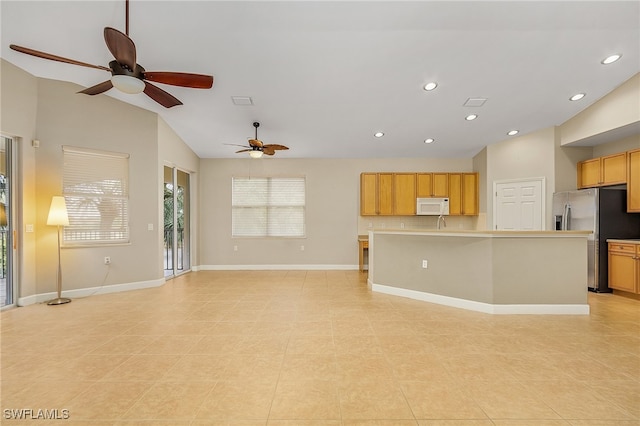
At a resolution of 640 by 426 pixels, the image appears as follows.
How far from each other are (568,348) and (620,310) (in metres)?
2.06

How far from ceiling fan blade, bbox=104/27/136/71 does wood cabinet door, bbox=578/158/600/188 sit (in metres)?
6.94

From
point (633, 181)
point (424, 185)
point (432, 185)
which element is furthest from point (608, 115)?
point (424, 185)

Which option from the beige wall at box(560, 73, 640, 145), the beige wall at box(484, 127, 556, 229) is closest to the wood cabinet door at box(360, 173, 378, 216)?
the beige wall at box(484, 127, 556, 229)

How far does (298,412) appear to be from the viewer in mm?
1830

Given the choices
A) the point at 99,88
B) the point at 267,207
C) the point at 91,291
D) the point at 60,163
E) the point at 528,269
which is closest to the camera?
the point at 99,88

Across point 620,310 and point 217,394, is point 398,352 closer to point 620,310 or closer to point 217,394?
point 217,394

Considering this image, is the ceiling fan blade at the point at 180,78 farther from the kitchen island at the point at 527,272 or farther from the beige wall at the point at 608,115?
the beige wall at the point at 608,115

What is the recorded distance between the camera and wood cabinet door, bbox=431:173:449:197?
22.2 feet

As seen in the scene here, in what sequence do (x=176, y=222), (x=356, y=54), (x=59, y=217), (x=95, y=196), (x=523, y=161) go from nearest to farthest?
(x=356, y=54) → (x=59, y=217) → (x=95, y=196) → (x=523, y=161) → (x=176, y=222)

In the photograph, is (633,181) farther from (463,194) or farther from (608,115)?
Result: (463,194)

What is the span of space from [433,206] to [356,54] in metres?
4.27

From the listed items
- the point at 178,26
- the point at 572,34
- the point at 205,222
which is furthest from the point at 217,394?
the point at 205,222

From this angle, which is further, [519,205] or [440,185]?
[440,185]

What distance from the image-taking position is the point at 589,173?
5.19m
